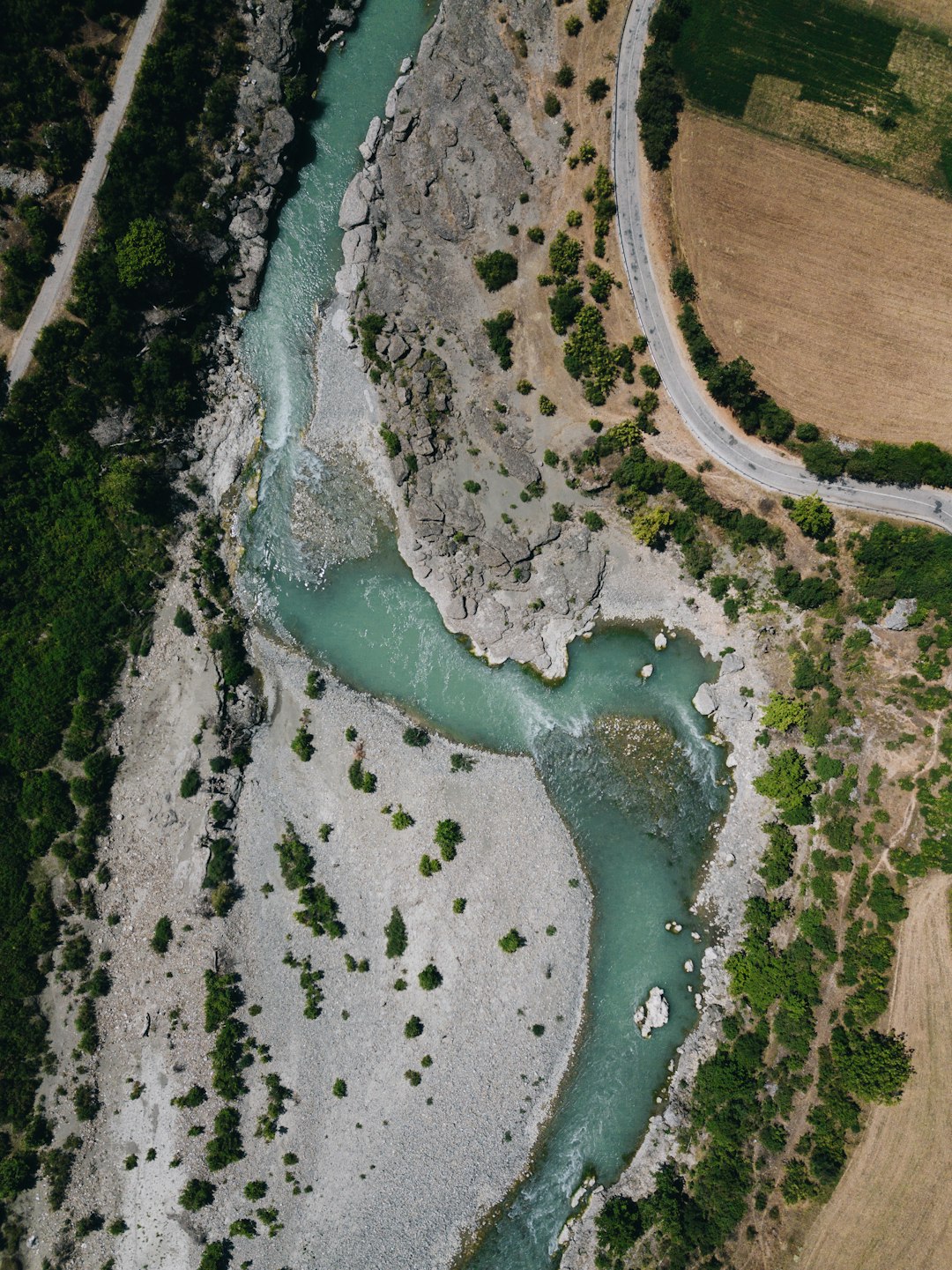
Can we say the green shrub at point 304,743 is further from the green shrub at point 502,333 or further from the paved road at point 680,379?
the paved road at point 680,379

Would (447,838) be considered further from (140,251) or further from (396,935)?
(140,251)

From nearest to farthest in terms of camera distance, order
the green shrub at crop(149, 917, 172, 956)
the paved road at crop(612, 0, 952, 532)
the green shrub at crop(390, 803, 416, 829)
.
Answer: the green shrub at crop(149, 917, 172, 956)
the paved road at crop(612, 0, 952, 532)
the green shrub at crop(390, 803, 416, 829)

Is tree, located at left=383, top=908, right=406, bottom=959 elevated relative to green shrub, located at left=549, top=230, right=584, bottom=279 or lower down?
lower down

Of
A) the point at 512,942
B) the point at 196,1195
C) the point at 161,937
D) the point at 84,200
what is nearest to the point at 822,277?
the point at 84,200

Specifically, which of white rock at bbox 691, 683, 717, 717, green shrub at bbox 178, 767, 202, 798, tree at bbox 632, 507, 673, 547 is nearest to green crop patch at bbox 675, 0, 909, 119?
tree at bbox 632, 507, 673, 547

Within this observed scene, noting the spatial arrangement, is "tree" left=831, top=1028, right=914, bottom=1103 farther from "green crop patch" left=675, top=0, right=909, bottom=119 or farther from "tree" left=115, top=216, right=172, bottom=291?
"tree" left=115, top=216, right=172, bottom=291

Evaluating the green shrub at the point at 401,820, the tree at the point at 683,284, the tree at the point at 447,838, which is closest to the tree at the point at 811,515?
the tree at the point at 683,284
